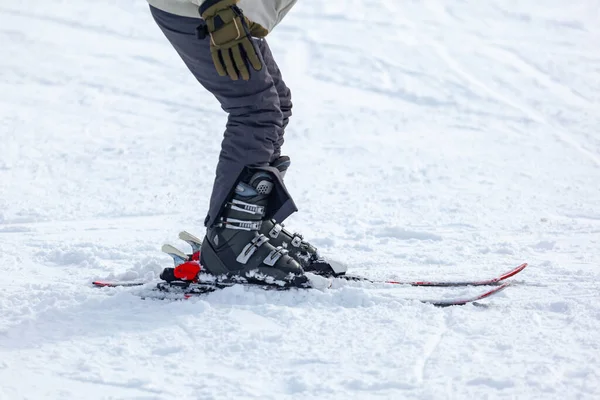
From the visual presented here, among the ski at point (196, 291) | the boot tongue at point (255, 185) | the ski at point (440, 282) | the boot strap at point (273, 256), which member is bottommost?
the ski at point (440, 282)

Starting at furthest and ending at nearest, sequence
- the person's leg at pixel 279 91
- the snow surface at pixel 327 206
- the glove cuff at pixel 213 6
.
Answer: the person's leg at pixel 279 91 → the glove cuff at pixel 213 6 → the snow surface at pixel 327 206

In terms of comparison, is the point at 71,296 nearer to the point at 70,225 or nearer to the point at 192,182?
the point at 70,225

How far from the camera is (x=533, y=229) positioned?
4.22m

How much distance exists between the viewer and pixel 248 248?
273 centimetres

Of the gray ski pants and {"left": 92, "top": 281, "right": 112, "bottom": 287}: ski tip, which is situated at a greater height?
the gray ski pants

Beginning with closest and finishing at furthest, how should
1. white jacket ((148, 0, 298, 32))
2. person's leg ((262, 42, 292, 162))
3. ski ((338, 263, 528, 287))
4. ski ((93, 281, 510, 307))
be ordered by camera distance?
1. white jacket ((148, 0, 298, 32))
2. ski ((93, 281, 510, 307))
3. person's leg ((262, 42, 292, 162))
4. ski ((338, 263, 528, 287))

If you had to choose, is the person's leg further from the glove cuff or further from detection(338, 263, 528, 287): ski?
detection(338, 263, 528, 287): ski

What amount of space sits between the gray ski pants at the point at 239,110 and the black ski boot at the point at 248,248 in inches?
1.8

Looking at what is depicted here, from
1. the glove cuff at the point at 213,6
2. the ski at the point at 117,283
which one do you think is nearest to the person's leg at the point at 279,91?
the glove cuff at the point at 213,6

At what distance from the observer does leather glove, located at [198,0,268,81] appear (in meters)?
2.39

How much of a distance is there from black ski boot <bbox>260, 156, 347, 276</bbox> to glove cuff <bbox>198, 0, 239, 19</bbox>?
2.33 feet

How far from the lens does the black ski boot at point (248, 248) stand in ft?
8.87

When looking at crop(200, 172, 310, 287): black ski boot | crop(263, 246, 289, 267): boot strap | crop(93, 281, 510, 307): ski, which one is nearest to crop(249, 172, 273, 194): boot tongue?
crop(200, 172, 310, 287): black ski boot

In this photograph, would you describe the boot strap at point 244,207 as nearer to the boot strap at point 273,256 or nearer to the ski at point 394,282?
the boot strap at point 273,256
